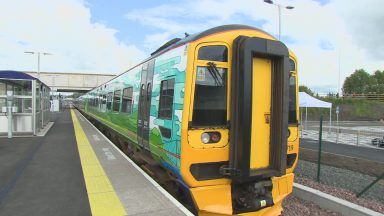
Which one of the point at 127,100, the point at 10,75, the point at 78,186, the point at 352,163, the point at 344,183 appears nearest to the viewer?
the point at 78,186

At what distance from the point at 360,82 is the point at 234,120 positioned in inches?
3962

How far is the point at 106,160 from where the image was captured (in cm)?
934

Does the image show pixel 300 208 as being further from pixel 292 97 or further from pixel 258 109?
pixel 258 109

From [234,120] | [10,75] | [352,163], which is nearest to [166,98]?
[234,120]

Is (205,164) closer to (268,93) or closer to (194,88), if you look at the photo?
(194,88)

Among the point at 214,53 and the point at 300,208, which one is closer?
the point at 214,53

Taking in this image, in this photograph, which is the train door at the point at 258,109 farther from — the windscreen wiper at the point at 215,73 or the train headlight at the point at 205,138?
the train headlight at the point at 205,138

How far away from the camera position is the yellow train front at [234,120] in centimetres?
547

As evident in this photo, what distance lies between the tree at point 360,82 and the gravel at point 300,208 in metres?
95.9

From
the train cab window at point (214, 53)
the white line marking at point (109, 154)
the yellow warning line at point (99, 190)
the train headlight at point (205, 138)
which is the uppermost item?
the train cab window at point (214, 53)

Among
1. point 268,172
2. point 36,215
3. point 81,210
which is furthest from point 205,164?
point 36,215

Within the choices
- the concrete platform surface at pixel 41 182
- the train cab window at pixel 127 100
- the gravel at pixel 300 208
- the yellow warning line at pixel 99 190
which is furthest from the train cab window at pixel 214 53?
the train cab window at pixel 127 100

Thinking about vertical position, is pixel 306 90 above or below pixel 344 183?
above

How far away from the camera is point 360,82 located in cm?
9681
